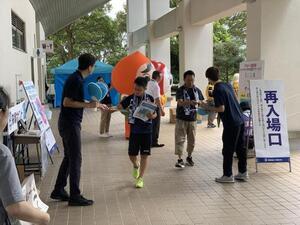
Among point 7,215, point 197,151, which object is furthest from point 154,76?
point 7,215

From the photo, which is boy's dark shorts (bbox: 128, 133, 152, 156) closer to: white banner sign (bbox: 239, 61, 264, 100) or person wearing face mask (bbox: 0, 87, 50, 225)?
white banner sign (bbox: 239, 61, 264, 100)

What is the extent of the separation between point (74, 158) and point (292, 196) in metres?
2.80

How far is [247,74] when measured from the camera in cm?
903

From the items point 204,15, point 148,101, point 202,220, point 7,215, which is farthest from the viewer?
point 204,15

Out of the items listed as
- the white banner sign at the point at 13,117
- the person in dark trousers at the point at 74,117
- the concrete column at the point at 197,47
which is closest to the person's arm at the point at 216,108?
the person in dark trousers at the point at 74,117

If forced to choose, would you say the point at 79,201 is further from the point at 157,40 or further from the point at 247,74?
the point at 157,40

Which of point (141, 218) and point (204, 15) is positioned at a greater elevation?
point (204, 15)

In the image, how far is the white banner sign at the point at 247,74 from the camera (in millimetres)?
8781

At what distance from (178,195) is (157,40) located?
1657 centimetres

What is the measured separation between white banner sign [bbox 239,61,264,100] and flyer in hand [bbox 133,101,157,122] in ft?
9.78

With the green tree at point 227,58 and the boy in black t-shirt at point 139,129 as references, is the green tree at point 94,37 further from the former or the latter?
the boy in black t-shirt at point 139,129

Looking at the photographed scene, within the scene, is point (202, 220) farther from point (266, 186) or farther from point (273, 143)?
point (273, 143)

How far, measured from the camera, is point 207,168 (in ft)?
25.5

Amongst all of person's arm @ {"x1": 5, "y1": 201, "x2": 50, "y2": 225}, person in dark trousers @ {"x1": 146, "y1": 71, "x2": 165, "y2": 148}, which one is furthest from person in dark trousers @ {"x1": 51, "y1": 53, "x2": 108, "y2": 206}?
person's arm @ {"x1": 5, "y1": 201, "x2": 50, "y2": 225}
